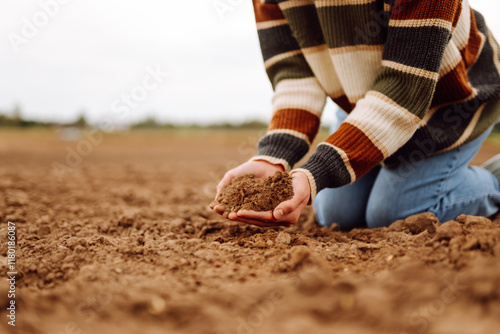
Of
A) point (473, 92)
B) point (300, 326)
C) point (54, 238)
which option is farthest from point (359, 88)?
point (54, 238)

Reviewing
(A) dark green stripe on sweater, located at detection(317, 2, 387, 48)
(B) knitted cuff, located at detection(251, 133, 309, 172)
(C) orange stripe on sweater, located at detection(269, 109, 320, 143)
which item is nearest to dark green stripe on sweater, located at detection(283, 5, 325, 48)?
(A) dark green stripe on sweater, located at detection(317, 2, 387, 48)

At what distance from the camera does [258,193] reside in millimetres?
1477

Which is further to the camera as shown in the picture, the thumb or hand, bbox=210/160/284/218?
hand, bbox=210/160/284/218

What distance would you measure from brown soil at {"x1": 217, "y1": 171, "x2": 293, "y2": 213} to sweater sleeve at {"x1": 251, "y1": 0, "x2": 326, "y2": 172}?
8.2 inches

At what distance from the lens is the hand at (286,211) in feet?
4.50

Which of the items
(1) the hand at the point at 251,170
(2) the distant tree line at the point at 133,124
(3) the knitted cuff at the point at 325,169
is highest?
(3) the knitted cuff at the point at 325,169

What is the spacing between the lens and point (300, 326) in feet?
2.70

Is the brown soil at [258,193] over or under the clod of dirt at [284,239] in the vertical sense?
over

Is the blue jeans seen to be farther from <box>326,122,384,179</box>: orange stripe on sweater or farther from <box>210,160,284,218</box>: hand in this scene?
<box>210,160,284,218</box>: hand

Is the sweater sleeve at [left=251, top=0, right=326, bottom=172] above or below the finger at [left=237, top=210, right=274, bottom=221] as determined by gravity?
above

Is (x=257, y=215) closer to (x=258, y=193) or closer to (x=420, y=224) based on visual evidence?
(x=258, y=193)

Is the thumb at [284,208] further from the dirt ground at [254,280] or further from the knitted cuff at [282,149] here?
the knitted cuff at [282,149]

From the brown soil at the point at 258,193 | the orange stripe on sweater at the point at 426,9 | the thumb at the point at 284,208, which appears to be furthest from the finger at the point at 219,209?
the orange stripe on sweater at the point at 426,9

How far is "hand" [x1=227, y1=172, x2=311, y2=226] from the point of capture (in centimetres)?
137
